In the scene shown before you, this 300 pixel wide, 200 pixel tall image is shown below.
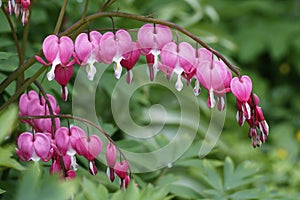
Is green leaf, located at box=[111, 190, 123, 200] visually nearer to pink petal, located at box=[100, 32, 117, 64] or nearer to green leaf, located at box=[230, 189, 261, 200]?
pink petal, located at box=[100, 32, 117, 64]

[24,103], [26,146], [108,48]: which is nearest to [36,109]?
[24,103]

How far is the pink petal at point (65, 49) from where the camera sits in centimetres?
121

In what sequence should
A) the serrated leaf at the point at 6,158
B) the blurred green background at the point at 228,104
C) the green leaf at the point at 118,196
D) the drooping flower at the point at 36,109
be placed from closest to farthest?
the serrated leaf at the point at 6,158
the green leaf at the point at 118,196
the drooping flower at the point at 36,109
the blurred green background at the point at 228,104

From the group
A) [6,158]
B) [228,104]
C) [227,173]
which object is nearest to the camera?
[6,158]

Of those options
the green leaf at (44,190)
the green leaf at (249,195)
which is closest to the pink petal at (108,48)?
the green leaf at (44,190)

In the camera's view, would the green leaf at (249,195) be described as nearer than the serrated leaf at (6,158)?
No

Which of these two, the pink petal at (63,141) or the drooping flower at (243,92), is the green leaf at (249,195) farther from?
the pink petal at (63,141)

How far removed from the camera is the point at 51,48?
1.21 meters

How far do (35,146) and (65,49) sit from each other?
0.20 metres

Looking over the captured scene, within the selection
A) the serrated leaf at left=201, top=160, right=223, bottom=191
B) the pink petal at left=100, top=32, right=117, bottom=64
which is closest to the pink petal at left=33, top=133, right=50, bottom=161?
the pink petal at left=100, top=32, right=117, bottom=64

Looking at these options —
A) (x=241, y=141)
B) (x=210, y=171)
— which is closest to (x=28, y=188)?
(x=210, y=171)

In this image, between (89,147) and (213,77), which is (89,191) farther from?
(213,77)

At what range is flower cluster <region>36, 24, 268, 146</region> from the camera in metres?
1.21

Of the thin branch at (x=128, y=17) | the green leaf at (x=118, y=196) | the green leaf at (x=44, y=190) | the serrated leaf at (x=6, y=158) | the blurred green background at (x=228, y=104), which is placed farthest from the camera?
the blurred green background at (x=228, y=104)
